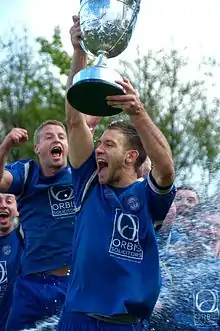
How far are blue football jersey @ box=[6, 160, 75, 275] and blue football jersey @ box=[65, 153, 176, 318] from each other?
1379mm

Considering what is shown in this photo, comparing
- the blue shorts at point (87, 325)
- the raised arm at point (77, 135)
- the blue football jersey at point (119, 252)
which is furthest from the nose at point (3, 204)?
the blue shorts at point (87, 325)

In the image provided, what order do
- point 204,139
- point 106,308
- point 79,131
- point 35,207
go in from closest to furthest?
point 106,308
point 79,131
point 35,207
point 204,139

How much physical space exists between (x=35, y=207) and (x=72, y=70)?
5.01ft

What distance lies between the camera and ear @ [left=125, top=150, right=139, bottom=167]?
465cm

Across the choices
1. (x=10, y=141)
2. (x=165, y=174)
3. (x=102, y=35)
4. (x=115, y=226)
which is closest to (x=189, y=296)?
(x=10, y=141)

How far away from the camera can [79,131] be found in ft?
15.4

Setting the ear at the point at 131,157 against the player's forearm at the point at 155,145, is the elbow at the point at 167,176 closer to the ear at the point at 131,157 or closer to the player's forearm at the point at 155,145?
the player's forearm at the point at 155,145

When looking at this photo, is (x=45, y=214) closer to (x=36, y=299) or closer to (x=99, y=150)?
(x=36, y=299)

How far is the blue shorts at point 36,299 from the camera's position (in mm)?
6031

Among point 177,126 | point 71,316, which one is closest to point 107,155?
point 71,316

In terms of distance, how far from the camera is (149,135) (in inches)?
162

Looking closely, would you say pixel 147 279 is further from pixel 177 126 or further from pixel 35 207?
pixel 177 126

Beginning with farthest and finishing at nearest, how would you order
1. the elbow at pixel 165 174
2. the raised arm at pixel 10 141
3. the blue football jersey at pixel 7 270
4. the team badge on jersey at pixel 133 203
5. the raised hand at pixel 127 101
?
the blue football jersey at pixel 7 270 → the raised arm at pixel 10 141 → the team badge on jersey at pixel 133 203 → the elbow at pixel 165 174 → the raised hand at pixel 127 101

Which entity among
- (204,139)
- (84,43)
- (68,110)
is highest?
(204,139)
